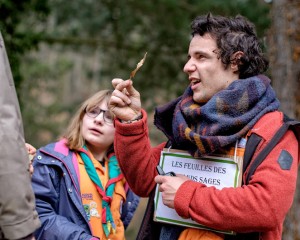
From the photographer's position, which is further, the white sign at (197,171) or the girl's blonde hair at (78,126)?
the girl's blonde hair at (78,126)

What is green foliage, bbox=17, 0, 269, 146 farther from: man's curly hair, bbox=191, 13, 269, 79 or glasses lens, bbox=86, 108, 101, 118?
man's curly hair, bbox=191, 13, 269, 79

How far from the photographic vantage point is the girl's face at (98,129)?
3463 millimetres

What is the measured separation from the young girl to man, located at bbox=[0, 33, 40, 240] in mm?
974

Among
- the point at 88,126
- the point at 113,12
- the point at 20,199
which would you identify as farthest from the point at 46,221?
the point at 113,12

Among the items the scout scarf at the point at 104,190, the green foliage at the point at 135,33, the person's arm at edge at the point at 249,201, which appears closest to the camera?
the person's arm at edge at the point at 249,201

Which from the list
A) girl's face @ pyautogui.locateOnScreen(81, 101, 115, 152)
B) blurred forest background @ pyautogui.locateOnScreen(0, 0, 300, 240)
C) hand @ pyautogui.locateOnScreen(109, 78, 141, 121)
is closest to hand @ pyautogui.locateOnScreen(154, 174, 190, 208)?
hand @ pyautogui.locateOnScreen(109, 78, 141, 121)

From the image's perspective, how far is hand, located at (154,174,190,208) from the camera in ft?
8.40

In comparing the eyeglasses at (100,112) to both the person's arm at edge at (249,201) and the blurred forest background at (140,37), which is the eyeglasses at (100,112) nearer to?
the person's arm at edge at (249,201)

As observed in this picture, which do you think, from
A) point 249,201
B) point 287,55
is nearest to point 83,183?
point 249,201

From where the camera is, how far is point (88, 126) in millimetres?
3479

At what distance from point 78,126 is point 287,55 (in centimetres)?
272

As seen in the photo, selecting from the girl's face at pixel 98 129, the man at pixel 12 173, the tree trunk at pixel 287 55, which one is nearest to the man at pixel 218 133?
the girl's face at pixel 98 129

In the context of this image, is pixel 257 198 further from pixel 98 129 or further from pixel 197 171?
pixel 98 129

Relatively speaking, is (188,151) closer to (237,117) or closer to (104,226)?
(237,117)
